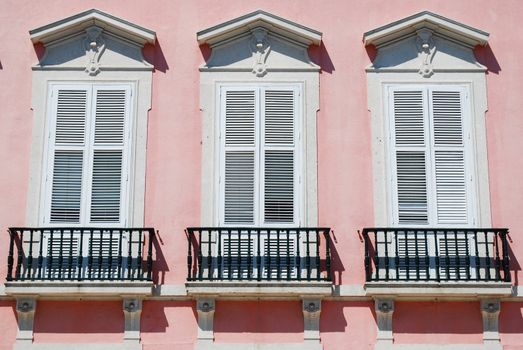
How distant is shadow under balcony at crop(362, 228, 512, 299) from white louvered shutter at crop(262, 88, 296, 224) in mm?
1172

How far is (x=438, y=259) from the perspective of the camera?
48.7 ft

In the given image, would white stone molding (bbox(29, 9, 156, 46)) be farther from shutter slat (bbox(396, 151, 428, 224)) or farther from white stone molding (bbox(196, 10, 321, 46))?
shutter slat (bbox(396, 151, 428, 224))

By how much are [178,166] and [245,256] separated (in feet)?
5.24

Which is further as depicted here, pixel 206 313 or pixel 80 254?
pixel 80 254

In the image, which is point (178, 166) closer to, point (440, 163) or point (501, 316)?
point (440, 163)

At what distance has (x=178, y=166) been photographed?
15.3 meters

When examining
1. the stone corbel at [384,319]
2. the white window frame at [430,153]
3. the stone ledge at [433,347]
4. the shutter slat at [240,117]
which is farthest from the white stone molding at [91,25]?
the stone ledge at [433,347]

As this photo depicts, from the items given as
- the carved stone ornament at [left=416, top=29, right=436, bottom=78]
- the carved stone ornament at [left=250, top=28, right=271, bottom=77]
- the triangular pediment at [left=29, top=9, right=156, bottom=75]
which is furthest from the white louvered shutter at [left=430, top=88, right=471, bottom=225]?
the triangular pediment at [left=29, top=9, right=156, bottom=75]

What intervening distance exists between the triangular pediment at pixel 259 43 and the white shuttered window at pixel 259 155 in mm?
339

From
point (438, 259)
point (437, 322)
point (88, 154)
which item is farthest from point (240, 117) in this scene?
point (437, 322)

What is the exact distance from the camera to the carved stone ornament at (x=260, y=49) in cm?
1567

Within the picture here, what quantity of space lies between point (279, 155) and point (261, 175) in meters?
0.38

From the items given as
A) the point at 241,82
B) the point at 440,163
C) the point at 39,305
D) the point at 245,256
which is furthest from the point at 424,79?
the point at 39,305

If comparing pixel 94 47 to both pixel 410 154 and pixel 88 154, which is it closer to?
pixel 88 154
